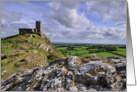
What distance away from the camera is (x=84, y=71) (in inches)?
353

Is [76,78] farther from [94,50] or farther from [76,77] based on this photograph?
[94,50]

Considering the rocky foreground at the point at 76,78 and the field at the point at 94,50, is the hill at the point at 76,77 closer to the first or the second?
the rocky foreground at the point at 76,78

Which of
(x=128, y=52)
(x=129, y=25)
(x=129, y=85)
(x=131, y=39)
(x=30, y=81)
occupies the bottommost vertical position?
(x=129, y=85)

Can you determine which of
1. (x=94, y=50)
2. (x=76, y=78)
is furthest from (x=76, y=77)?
(x=94, y=50)

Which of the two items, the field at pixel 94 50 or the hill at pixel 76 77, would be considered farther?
the field at pixel 94 50

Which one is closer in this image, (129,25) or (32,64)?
(129,25)

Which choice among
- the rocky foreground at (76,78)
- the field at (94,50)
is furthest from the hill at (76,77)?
the field at (94,50)

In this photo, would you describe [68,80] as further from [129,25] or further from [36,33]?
[36,33]

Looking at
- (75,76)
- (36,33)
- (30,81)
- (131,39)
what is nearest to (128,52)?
(131,39)

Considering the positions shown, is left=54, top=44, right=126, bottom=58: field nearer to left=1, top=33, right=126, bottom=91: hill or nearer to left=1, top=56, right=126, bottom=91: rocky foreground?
left=1, top=33, right=126, bottom=91: hill

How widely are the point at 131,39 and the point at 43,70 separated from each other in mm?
9954

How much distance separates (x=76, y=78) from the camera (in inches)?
343

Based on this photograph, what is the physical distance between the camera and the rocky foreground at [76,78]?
830 cm

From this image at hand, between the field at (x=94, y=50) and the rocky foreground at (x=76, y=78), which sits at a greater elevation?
the field at (x=94, y=50)
